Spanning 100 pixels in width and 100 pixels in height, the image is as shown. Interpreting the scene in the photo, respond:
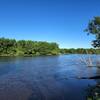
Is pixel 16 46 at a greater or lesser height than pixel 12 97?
greater

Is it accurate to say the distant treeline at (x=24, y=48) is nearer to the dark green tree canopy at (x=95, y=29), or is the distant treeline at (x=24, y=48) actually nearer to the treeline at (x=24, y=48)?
the treeline at (x=24, y=48)

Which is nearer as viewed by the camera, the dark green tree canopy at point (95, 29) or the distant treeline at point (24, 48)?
the dark green tree canopy at point (95, 29)

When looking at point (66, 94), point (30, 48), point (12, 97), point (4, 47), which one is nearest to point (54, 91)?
point (66, 94)

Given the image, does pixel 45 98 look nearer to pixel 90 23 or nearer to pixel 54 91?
pixel 54 91

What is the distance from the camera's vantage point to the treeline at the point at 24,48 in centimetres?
13900

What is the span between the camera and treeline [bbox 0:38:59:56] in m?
139

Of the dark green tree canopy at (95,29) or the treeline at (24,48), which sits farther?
the treeline at (24,48)

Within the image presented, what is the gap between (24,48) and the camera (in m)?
152

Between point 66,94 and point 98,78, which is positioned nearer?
point 66,94

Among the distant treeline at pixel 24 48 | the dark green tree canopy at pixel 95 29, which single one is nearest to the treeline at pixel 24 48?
the distant treeline at pixel 24 48

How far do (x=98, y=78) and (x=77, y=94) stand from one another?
1029 cm

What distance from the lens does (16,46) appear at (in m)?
148

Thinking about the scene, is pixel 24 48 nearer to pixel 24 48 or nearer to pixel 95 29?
pixel 24 48

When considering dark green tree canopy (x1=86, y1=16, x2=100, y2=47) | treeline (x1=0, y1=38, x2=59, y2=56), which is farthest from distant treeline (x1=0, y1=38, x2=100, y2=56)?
dark green tree canopy (x1=86, y1=16, x2=100, y2=47)
